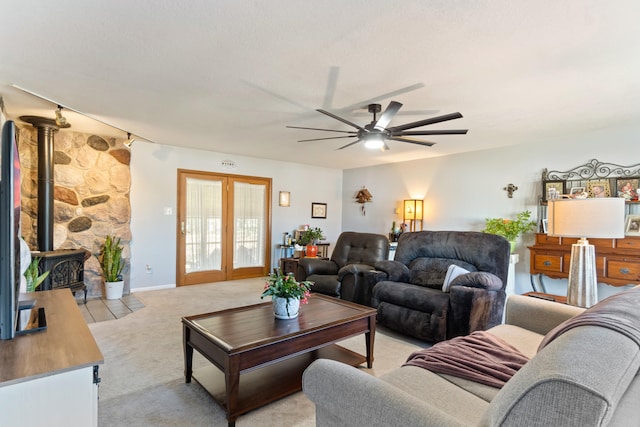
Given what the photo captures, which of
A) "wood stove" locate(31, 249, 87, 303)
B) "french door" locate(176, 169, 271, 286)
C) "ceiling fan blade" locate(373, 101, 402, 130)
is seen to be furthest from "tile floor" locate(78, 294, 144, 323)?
"ceiling fan blade" locate(373, 101, 402, 130)

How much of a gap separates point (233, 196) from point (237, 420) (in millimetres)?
4423

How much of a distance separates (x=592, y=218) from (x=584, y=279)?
1.50 feet

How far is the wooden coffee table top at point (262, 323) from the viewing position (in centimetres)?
194

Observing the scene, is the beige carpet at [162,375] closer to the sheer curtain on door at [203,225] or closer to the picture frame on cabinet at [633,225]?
the sheer curtain on door at [203,225]

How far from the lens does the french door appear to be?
5.46 metres

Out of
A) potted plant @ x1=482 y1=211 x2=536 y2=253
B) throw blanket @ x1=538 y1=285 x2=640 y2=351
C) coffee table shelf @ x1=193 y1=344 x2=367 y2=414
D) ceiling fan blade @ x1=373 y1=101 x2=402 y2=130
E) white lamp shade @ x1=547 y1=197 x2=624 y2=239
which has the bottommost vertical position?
coffee table shelf @ x1=193 y1=344 x2=367 y2=414

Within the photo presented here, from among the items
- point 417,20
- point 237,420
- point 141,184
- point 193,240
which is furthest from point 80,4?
point 193,240

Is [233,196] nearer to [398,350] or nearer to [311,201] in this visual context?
[311,201]

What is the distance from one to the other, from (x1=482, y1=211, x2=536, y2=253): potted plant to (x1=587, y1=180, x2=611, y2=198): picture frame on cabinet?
2.36 ft

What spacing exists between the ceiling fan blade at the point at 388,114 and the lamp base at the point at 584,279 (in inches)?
64.9

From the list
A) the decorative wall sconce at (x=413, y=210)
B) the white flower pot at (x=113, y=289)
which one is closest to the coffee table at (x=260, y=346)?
the white flower pot at (x=113, y=289)

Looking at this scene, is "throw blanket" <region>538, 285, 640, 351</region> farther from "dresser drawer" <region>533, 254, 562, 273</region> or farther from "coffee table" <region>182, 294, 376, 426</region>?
"dresser drawer" <region>533, 254, 562, 273</region>

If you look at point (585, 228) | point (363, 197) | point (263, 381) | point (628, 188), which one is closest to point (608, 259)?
point (628, 188)

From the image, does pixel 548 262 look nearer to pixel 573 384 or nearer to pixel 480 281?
pixel 480 281
